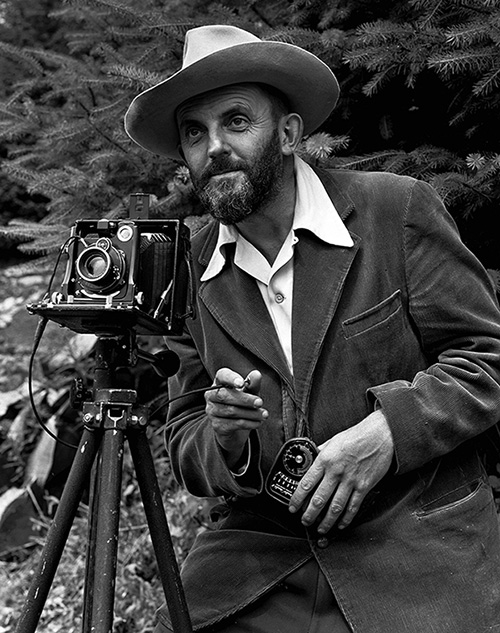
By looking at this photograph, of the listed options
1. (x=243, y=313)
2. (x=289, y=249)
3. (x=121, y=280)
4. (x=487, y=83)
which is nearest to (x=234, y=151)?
(x=289, y=249)

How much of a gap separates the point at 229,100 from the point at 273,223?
34 centimetres

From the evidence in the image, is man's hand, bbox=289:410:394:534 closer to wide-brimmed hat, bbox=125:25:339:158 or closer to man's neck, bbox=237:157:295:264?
man's neck, bbox=237:157:295:264

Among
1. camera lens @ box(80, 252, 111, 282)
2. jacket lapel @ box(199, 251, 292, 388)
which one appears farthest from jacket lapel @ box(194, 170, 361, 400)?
camera lens @ box(80, 252, 111, 282)

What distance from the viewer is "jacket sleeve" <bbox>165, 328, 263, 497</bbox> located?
1924 millimetres

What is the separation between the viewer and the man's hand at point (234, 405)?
164 centimetres

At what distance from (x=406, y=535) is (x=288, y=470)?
1.03ft

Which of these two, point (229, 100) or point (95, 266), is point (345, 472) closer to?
point (95, 266)

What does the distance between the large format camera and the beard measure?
0.19 meters

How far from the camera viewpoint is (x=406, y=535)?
6.18ft

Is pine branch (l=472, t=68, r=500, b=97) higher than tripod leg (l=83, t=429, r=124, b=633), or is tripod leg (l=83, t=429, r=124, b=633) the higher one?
pine branch (l=472, t=68, r=500, b=97)

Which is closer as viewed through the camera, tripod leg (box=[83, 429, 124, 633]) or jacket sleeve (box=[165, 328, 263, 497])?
tripod leg (box=[83, 429, 124, 633])

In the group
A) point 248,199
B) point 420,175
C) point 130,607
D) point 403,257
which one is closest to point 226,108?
point 248,199

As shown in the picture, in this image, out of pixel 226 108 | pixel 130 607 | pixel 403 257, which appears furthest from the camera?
pixel 130 607

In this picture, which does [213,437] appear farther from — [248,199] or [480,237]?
[480,237]
